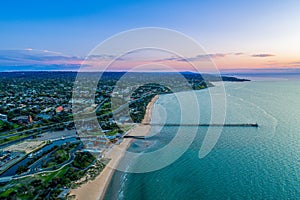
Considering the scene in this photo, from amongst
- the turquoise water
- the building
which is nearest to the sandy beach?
the turquoise water

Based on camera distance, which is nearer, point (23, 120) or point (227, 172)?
point (227, 172)

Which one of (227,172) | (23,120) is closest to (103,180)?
(227,172)

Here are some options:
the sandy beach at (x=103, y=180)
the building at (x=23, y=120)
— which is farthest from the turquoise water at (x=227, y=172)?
the building at (x=23, y=120)

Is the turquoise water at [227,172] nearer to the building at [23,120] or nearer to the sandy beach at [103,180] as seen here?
the sandy beach at [103,180]

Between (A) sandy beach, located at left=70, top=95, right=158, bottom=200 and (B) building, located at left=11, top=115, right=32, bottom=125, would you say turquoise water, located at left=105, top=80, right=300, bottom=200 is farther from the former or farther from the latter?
(B) building, located at left=11, top=115, right=32, bottom=125

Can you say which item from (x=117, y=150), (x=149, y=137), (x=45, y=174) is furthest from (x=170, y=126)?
(x=45, y=174)

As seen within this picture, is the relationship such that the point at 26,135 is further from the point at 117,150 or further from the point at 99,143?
the point at 117,150

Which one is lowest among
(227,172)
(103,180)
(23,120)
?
(103,180)

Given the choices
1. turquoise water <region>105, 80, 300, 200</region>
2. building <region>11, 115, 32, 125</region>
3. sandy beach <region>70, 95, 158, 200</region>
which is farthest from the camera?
building <region>11, 115, 32, 125</region>

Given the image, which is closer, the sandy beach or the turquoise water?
the sandy beach

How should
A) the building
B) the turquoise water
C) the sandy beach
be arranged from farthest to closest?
the building
the turquoise water
the sandy beach

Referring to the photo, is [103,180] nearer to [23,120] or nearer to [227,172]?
[227,172]
